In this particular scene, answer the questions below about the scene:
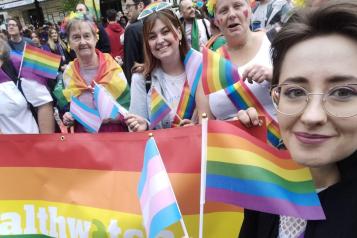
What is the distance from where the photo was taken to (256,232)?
1.54 m

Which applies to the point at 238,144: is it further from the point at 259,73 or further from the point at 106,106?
the point at 106,106

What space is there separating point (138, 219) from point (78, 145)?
0.60 m

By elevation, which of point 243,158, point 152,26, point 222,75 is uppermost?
point 152,26

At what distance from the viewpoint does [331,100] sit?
1185mm

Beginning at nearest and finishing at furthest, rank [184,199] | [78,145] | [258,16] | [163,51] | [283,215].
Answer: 1. [283,215]
2. [184,199]
3. [78,145]
4. [163,51]
5. [258,16]

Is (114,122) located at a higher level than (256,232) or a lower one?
higher

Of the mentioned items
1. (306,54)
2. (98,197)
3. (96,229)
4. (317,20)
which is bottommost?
(96,229)

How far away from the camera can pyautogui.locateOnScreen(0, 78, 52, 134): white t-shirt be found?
10.8ft

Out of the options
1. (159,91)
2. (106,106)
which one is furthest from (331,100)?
(106,106)

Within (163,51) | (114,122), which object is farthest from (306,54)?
(114,122)

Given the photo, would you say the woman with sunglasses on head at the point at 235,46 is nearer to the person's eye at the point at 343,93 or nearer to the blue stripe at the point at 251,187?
the blue stripe at the point at 251,187

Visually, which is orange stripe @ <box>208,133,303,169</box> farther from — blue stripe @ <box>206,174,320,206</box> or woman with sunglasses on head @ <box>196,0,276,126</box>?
woman with sunglasses on head @ <box>196,0,276,126</box>

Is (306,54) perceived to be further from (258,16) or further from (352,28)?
(258,16)

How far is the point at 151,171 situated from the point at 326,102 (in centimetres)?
78
